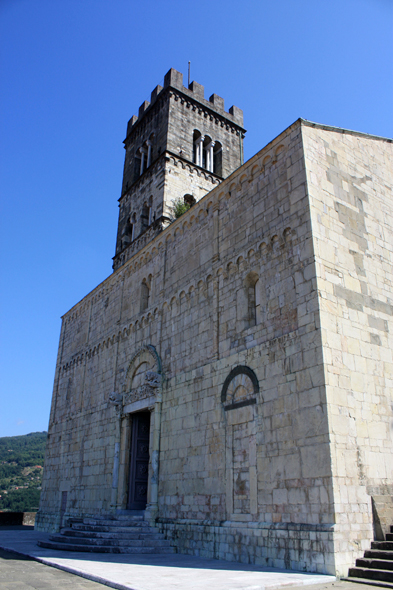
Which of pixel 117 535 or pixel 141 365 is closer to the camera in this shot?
pixel 117 535

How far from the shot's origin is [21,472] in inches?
2906

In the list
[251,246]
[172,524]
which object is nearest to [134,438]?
[172,524]

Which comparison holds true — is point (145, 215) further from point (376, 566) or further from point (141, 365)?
point (376, 566)

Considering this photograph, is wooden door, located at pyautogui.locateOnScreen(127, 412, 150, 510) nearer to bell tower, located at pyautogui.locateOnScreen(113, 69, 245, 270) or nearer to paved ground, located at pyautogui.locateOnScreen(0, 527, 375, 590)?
paved ground, located at pyautogui.locateOnScreen(0, 527, 375, 590)

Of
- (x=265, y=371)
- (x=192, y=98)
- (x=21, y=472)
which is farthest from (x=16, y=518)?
(x=21, y=472)

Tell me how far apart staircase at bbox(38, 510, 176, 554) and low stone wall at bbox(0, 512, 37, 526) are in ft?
42.3

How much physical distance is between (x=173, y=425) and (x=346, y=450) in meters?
5.44

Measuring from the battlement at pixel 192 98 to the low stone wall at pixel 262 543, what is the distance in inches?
843

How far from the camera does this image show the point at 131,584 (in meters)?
6.13

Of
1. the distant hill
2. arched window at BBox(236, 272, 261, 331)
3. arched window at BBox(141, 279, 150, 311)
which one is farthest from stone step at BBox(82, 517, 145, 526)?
the distant hill

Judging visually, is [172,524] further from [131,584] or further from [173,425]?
[131,584]

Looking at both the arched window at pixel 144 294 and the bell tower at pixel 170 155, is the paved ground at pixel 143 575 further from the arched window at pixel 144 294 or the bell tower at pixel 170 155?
the bell tower at pixel 170 155

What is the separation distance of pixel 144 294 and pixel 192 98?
1361 cm

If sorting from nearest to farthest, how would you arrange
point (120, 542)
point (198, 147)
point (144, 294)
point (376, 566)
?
point (376, 566) < point (120, 542) < point (144, 294) < point (198, 147)
